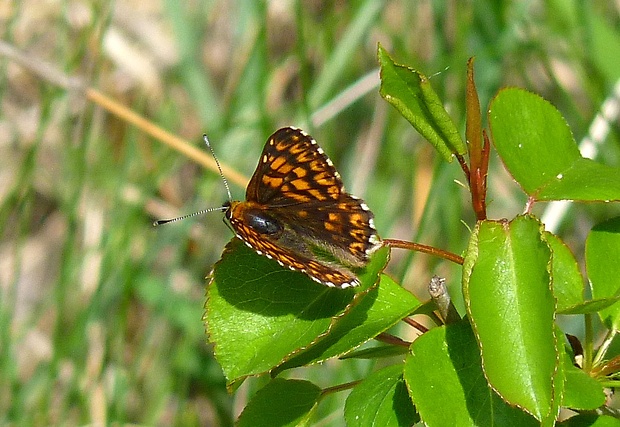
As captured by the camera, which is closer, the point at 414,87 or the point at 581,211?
the point at 414,87

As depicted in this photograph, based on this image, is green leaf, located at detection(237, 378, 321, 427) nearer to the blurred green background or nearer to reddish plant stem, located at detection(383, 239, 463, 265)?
reddish plant stem, located at detection(383, 239, 463, 265)

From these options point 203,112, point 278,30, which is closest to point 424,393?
point 203,112

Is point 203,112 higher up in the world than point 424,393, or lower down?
higher up

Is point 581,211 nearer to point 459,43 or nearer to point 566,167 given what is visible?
point 459,43

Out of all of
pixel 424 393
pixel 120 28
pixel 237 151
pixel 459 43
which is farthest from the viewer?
pixel 120 28

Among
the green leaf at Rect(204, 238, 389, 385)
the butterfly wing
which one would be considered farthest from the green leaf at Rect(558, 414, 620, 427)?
the butterfly wing

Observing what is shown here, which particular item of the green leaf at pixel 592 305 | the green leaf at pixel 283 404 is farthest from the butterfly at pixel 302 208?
the green leaf at pixel 592 305

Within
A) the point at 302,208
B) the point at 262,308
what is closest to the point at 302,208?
the point at 302,208
